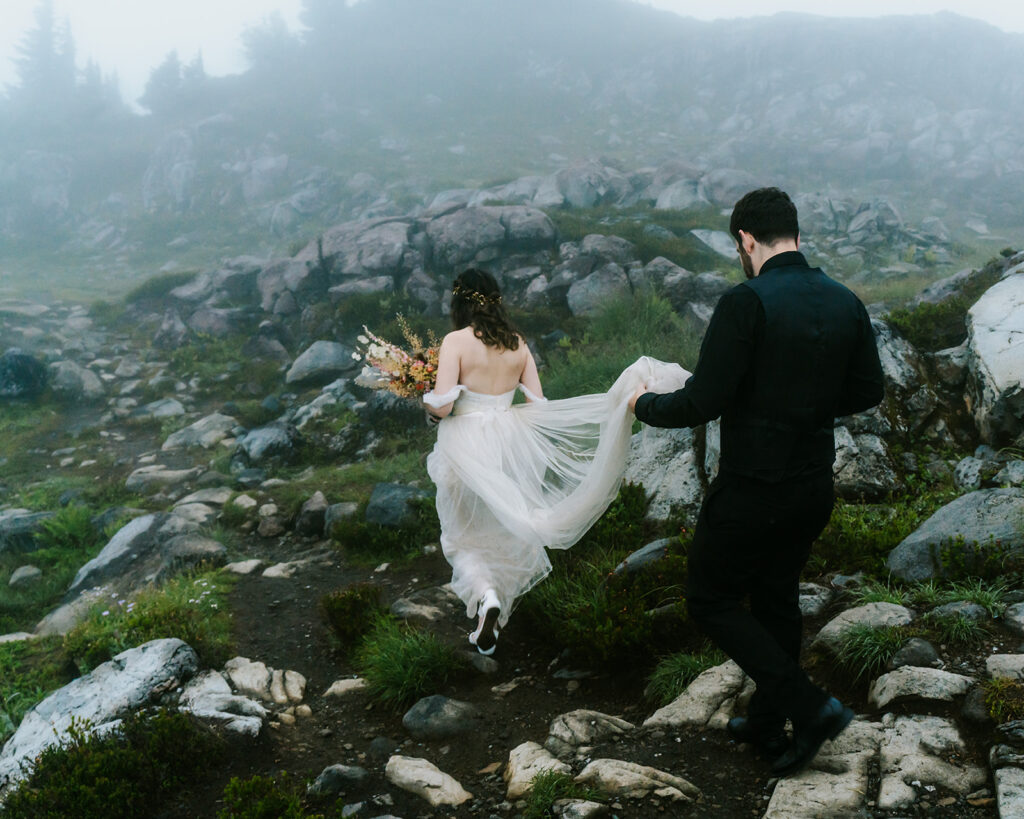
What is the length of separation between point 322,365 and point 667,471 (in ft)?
35.7

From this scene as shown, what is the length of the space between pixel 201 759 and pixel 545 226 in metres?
17.4

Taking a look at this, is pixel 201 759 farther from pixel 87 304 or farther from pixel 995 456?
pixel 87 304

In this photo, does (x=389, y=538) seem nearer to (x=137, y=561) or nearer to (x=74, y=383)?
(x=137, y=561)

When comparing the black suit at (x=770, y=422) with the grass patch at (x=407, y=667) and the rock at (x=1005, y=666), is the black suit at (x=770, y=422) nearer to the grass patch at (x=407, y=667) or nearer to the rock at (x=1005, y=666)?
the rock at (x=1005, y=666)

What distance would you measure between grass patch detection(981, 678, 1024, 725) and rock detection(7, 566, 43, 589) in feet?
36.6

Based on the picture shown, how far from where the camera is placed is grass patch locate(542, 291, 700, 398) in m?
11.2

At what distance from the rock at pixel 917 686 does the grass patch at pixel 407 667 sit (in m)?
3.01

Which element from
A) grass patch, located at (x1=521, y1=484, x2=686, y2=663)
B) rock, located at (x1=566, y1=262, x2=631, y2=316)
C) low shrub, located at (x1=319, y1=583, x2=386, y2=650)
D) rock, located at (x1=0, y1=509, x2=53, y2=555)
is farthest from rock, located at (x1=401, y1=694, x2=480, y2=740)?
rock, located at (x1=566, y1=262, x2=631, y2=316)

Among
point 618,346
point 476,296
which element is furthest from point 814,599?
point 618,346

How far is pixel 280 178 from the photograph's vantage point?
4028 cm

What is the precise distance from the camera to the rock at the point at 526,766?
3689mm

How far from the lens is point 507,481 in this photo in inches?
211

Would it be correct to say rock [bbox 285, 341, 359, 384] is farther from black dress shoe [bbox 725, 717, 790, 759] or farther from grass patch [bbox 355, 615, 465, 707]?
black dress shoe [bbox 725, 717, 790, 759]

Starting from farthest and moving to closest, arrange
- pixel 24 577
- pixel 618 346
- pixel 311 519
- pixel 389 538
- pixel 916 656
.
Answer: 1. pixel 618 346
2. pixel 24 577
3. pixel 311 519
4. pixel 389 538
5. pixel 916 656
